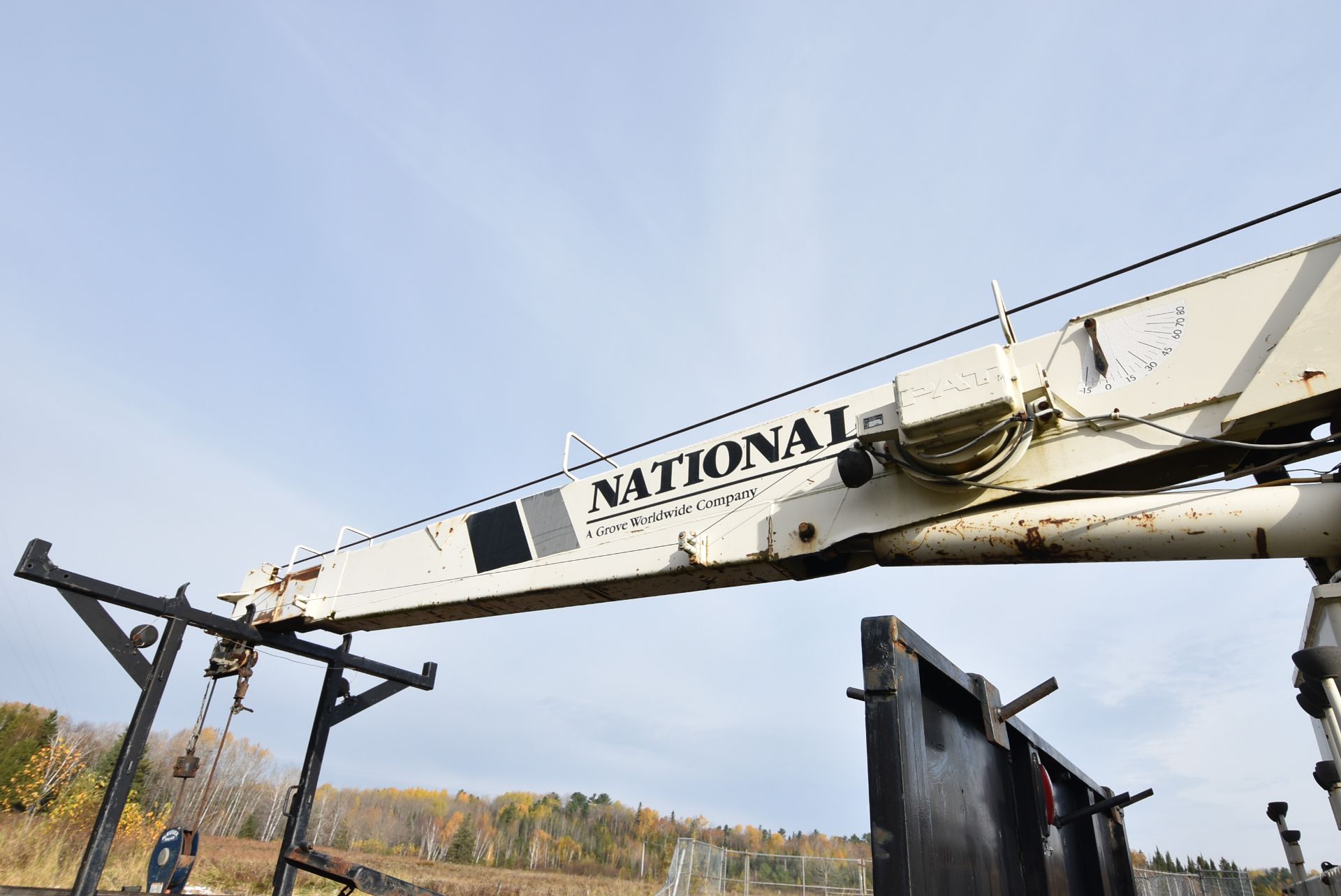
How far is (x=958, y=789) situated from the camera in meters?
2.05

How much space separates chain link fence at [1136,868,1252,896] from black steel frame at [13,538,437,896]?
14626 mm

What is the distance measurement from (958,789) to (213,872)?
18.7m

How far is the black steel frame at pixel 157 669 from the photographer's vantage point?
4652 mm

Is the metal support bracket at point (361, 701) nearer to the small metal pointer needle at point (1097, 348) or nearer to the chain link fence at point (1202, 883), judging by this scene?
the small metal pointer needle at point (1097, 348)

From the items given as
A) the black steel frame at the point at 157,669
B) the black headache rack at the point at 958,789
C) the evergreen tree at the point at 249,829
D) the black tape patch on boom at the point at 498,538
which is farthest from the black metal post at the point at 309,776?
the evergreen tree at the point at 249,829

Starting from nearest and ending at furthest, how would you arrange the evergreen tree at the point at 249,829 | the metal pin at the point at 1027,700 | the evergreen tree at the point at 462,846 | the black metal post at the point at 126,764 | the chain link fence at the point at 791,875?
the metal pin at the point at 1027,700 < the black metal post at the point at 126,764 < the chain link fence at the point at 791,875 < the evergreen tree at the point at 249,829 < the evergreen tree at the point at 462,846

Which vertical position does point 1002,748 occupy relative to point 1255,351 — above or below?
below

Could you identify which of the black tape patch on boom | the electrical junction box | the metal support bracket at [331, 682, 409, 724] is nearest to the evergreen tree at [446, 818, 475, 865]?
the metal support bracket at [331, 682, 409, 724]

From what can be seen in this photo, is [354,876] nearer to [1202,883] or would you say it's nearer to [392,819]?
[1202,883]

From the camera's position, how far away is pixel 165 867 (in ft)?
16.9

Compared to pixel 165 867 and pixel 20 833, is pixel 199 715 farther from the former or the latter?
pixel 20 833

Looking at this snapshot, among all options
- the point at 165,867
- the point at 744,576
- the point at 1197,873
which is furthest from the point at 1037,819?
the point at 1197,873

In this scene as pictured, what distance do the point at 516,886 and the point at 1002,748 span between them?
89.7 feet

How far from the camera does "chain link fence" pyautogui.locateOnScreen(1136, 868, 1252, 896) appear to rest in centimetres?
1362
